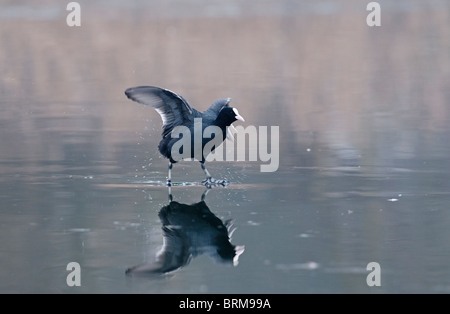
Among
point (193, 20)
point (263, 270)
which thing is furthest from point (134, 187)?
point (193, 20)

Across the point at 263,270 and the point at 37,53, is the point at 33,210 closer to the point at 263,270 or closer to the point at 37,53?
the point at 263,270

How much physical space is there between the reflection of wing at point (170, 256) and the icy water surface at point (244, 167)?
0.18 feet

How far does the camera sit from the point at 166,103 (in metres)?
10.3

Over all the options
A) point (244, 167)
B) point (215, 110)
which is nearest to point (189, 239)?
point (215, 110)

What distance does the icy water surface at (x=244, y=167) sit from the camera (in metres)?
7.38

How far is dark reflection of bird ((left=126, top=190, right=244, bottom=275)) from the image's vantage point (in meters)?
7.53

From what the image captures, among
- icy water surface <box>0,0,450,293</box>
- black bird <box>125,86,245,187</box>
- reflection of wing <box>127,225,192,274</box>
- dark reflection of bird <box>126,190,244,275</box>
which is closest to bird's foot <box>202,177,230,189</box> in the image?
black bird <box>125,86,245,187</box>

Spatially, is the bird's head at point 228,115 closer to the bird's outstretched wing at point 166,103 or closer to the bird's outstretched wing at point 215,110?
the bird's outstretched wing at point 215,110

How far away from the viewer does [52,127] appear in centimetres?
1420

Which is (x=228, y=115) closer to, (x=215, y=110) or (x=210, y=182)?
(x=215, y=110)

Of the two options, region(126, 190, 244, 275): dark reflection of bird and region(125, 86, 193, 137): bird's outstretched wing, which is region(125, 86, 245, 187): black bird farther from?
region(126, 190, 244, 275): dark reflection of bird

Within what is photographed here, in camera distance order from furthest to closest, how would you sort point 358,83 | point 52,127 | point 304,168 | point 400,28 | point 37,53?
point 400,28, point 37,53, point 358,83, point 52,127, point 304,168

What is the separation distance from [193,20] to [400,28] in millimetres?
6219

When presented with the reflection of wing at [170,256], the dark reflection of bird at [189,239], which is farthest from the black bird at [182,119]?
the reflection of wing at [170,256]
